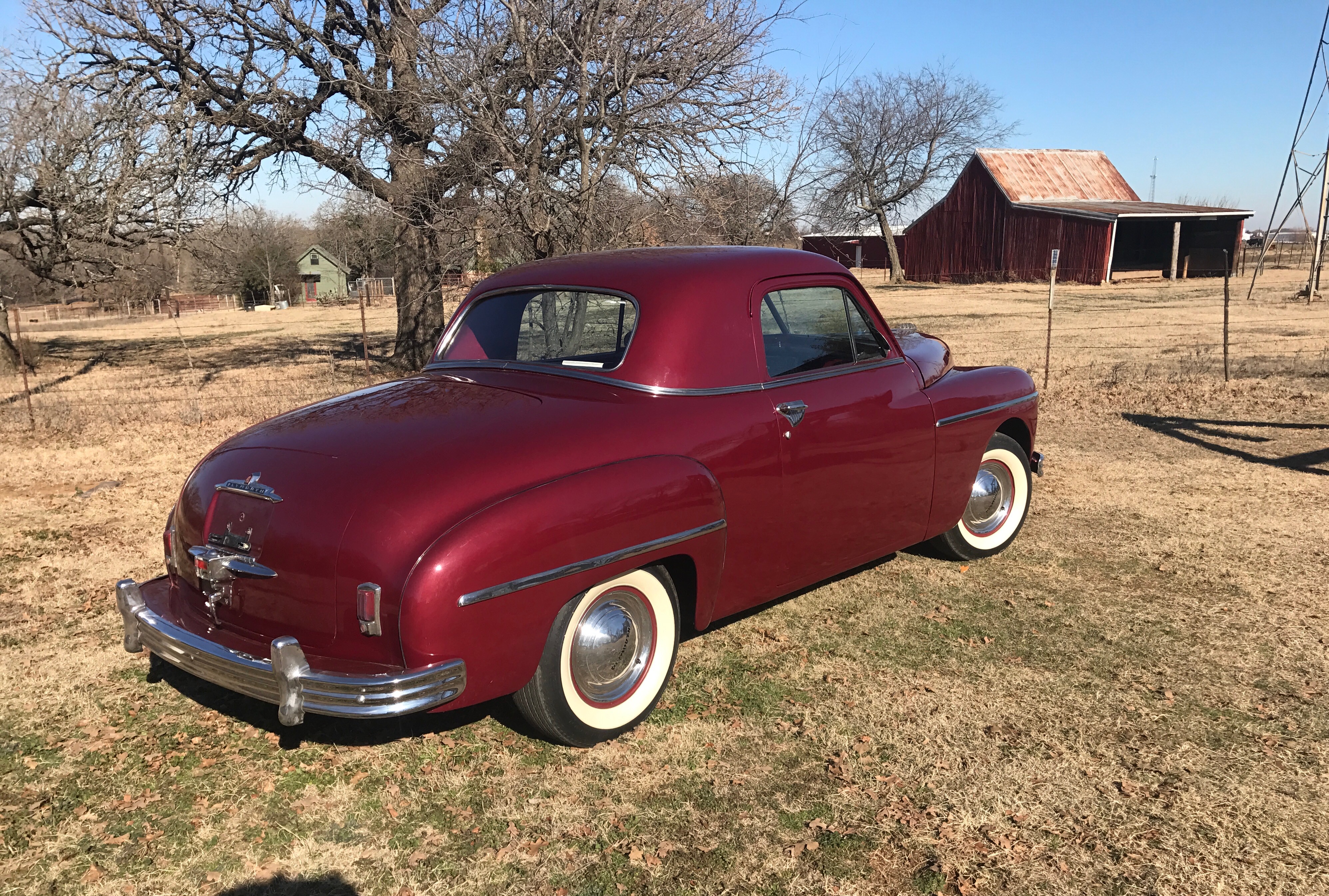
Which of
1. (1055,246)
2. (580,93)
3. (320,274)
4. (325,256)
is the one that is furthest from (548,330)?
(320,274)

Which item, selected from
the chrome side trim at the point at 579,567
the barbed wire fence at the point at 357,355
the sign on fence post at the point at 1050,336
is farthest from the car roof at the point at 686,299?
the barbed wire fence at the point at 357,355

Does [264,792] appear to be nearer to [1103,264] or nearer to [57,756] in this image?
[57,756]

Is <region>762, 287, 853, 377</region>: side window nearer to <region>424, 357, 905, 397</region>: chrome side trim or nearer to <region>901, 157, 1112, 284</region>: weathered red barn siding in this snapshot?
<region>424, 357, 905, 397</region>: chrome side trim

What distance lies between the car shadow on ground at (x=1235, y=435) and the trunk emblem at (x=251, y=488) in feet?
23.5

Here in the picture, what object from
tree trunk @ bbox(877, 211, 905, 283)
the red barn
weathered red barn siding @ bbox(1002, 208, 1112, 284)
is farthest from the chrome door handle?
tree trunk @ bbox(877, 211, 905, 283)

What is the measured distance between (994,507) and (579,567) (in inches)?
127

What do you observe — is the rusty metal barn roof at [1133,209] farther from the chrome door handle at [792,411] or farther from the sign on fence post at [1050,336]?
the chrome door handle at [792,411]

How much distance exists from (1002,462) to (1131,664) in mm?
1607

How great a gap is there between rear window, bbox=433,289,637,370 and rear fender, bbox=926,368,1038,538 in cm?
167

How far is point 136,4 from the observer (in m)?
13.2

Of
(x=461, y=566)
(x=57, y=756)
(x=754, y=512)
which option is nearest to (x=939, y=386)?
(x=754, y=512)

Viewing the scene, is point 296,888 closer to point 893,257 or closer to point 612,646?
point 612,646

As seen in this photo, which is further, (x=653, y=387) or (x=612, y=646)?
(x=653, y=387)

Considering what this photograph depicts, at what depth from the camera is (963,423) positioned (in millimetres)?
4672
